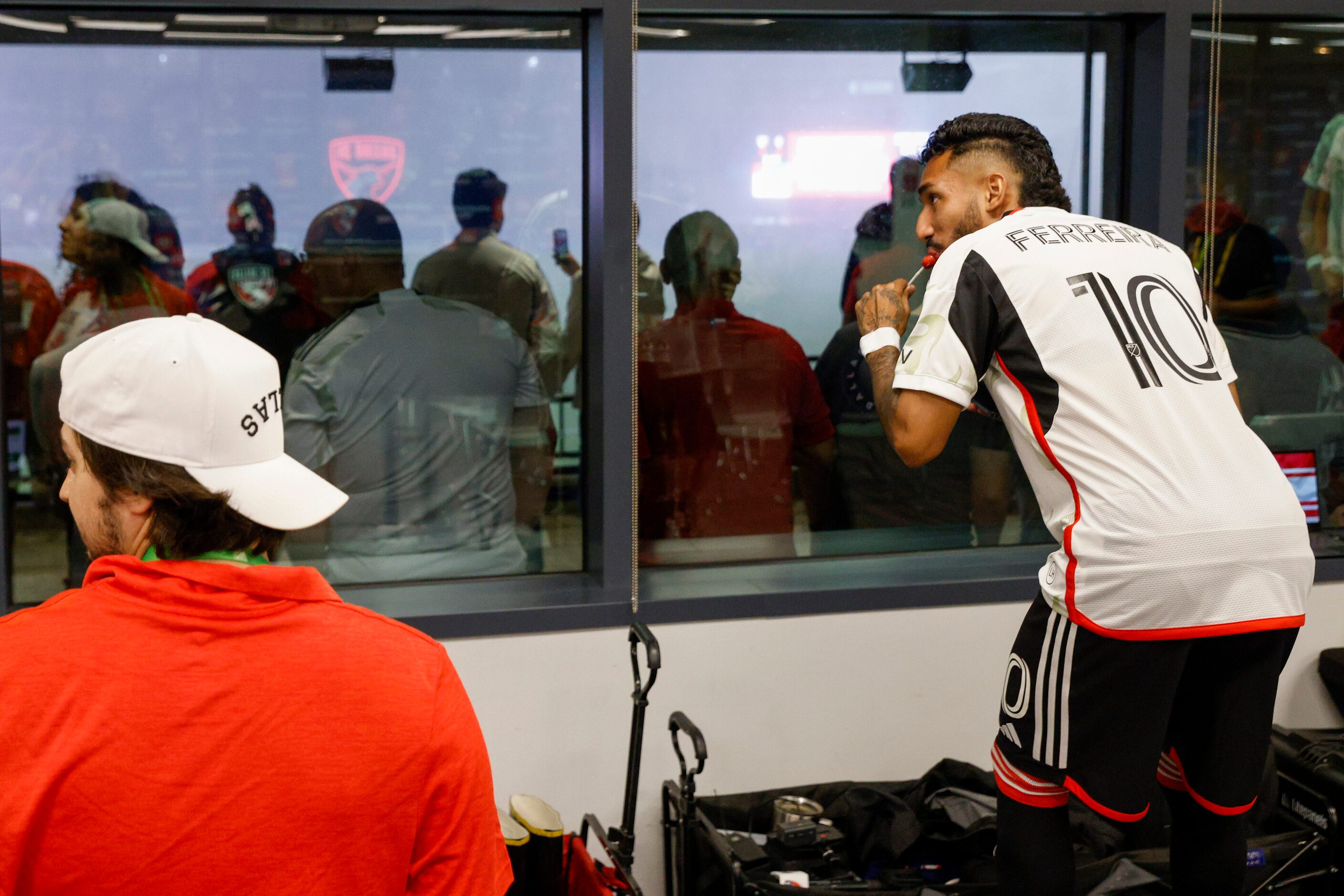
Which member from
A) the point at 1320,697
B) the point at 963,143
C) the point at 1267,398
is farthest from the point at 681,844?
the point at 1267,398

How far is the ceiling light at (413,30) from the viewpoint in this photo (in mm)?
2914

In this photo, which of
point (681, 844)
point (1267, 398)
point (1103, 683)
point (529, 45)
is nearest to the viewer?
point (1103, 683)

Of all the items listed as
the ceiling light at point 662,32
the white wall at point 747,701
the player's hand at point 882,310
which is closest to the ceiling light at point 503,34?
the ceiling light at point 662,32

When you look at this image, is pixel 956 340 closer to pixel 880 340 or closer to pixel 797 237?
pixel 880 340

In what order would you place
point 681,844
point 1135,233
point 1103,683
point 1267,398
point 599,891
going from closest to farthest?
point 1103,683 → point 1135,233 → point 599,891 → point 681,844 → point 1267,398

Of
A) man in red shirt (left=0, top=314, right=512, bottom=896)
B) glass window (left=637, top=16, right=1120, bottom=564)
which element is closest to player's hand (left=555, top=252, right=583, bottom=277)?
glass window (left=637, top=16, right=1120, bottom=564)

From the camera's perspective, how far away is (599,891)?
2.29 m

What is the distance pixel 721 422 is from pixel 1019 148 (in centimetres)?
127

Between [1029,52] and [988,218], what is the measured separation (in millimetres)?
1331

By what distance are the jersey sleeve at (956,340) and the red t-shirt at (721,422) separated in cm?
122

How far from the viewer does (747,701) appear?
2.98 metres

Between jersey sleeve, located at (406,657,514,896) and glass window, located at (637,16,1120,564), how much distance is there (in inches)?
80.2

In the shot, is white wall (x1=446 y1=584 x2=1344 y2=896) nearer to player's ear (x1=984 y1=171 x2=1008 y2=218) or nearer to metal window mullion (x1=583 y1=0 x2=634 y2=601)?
metal window mullion (x1=583 y1=0 x2=634 y2=601)

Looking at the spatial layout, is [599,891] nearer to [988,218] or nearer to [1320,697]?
[988,218]
